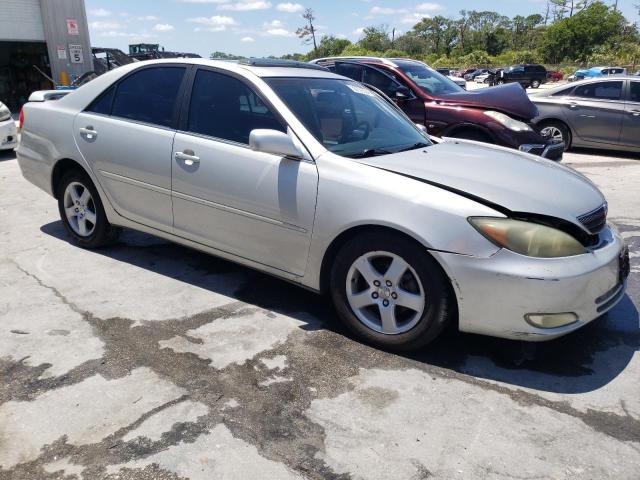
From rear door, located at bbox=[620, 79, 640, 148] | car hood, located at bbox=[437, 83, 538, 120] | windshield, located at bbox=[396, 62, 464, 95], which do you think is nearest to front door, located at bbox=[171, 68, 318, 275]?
car hood, located at bbox=[437, 83, 538, 120]

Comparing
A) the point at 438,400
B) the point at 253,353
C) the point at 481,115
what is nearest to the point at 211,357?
the point at 253,353

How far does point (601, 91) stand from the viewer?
1027 centimetres

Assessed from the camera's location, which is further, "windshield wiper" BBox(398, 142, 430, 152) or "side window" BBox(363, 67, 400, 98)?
"side window" BBox(363, 67, 400, 98)

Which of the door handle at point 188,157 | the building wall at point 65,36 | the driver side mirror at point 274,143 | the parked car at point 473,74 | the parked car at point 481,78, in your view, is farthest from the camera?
the parked car at point 473,74

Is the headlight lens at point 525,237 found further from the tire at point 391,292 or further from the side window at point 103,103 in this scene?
the side window at point 103,103

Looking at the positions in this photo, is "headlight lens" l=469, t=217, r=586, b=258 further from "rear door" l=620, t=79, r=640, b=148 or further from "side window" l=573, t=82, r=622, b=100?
"side window" l=573, t=82, r=622, b=100

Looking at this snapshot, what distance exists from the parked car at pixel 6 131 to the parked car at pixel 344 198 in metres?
5.88

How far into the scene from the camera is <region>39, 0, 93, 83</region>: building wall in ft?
58.7

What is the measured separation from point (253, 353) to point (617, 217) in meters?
4.71

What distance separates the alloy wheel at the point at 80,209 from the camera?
4809 mm

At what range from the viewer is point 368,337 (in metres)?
3.31

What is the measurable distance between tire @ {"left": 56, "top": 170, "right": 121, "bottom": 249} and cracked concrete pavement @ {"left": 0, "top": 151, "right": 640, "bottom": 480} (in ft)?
2.09

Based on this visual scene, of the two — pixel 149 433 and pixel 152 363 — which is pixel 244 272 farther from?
pixel 149 433

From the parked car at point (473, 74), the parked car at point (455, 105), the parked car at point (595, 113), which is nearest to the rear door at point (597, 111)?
the parked car at point (595, 113)
